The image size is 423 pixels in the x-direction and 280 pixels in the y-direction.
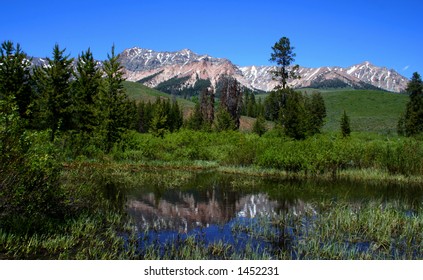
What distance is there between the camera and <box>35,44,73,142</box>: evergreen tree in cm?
3747

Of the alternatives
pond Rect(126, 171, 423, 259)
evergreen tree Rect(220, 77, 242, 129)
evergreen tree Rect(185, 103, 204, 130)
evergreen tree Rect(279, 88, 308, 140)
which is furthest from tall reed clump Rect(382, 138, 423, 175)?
evergreen tree Rect(185, 103, 204, 130)

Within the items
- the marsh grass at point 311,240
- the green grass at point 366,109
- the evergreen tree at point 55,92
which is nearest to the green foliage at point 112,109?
the evergreen tree at point 55,92

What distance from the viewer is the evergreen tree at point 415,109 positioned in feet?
237

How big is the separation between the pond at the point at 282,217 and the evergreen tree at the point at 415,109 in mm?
57386

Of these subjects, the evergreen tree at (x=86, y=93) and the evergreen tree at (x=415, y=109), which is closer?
the evergreen tree at (x=86, y=93)

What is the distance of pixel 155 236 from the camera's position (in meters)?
11.4

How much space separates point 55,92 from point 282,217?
105 ft

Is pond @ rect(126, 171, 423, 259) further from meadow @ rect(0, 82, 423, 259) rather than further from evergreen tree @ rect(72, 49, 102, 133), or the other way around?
evergreen tree @ rect(72, 49, 102, 133)

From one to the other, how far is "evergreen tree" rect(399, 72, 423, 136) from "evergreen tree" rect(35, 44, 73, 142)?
207 ft

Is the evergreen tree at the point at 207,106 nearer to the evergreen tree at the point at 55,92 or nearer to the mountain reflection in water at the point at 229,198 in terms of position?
the evergreen tree at the point at 55,92

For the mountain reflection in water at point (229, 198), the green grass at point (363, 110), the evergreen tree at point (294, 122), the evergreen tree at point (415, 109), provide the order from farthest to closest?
the green grass at point (363, 110)
the evergreen tree at point (415, 109)
the evergreen tree at point (294, 122)
the mountain reflection in water at point (229, 198)

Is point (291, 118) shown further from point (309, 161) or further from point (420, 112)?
point (420, 112)
